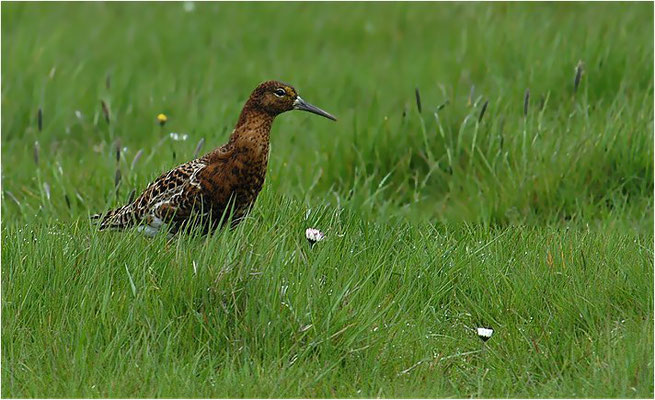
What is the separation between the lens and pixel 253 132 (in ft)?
18.3

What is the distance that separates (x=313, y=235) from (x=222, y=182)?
542 mm

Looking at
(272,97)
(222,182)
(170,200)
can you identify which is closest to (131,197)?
(170,200)

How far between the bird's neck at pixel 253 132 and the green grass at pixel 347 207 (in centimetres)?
38

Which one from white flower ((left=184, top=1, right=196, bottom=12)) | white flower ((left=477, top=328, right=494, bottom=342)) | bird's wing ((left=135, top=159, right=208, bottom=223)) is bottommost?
white flower ((left=184, top=1, right=196, bottom=12))

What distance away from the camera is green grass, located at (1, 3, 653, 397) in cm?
455

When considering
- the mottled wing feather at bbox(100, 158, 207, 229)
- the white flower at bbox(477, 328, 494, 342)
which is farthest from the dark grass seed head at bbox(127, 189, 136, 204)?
the white flower at bbox(477, 328, 494, 342)

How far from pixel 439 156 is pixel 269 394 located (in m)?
3.72

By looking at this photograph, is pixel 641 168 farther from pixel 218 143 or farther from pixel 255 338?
pixel 255 338

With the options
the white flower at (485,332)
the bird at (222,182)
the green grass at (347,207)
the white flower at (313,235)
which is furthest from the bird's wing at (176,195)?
the white flower at (485,332)

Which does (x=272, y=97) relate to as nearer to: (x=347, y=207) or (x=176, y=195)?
(x=176, y=195)

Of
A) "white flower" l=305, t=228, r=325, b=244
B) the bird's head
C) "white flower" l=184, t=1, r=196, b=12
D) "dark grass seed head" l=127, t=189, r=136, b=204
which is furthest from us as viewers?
"white flower" l=184, t=1, r=196, b=12

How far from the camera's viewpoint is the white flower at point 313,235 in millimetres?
5301

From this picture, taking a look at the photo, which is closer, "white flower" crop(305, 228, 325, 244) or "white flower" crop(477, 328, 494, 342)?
"white flower" crop(477, 328, 494, 342)

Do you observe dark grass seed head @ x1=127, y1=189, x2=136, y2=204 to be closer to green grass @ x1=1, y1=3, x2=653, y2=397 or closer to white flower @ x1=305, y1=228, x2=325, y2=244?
green grass @ x1=1, y1=3, x2=653, y2=397
